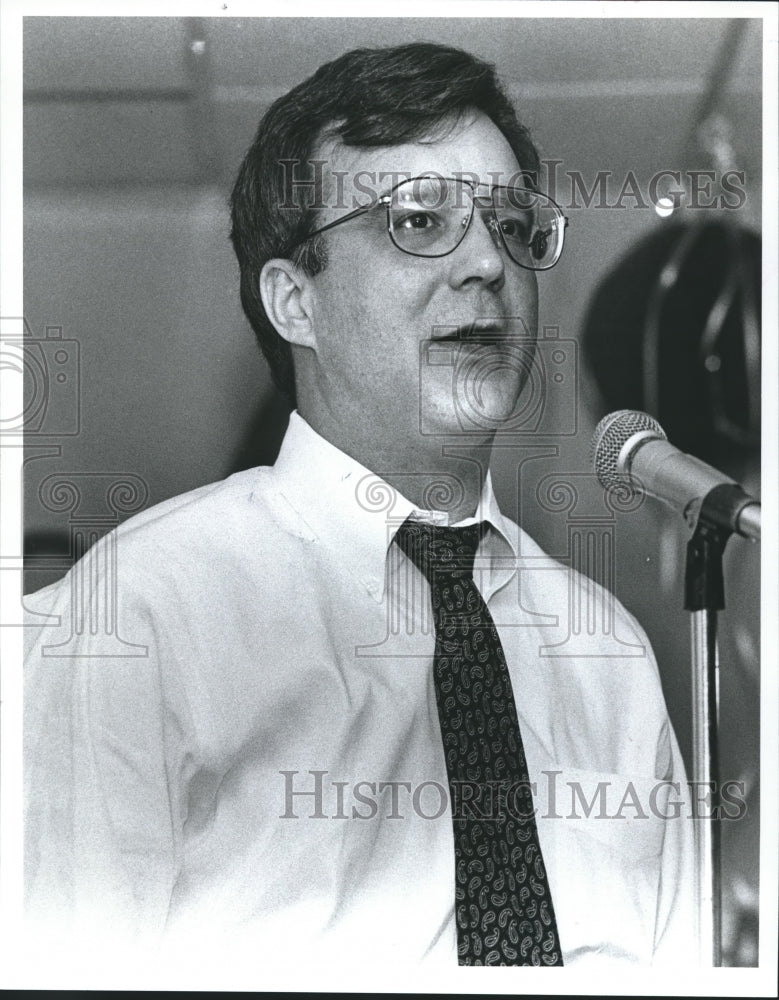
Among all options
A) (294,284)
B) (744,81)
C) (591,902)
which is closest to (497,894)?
(591,902)

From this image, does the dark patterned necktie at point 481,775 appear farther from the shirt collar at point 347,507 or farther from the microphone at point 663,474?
the microphone at point 663,474

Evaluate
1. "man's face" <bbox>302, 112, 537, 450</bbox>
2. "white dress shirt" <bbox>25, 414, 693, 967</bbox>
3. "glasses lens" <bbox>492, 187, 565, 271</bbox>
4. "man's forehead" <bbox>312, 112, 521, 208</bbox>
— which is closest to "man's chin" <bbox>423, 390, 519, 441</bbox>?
"man's face" <bbox>302, 112, 537, 450</bbox>

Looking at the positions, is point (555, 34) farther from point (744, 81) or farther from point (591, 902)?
point (591, 902)

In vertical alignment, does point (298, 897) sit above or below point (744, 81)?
below

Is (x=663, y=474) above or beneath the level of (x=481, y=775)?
above

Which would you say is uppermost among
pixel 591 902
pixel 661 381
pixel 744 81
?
pixel 744 81

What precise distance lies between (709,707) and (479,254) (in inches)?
35.0

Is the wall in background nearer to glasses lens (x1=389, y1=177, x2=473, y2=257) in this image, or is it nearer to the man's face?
the man's face

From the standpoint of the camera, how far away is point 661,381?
2.10 m

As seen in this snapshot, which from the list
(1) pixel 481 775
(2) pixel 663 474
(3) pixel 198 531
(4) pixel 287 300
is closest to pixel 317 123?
(4) pixel 287 300

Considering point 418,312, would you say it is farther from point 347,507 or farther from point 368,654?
point 368,654

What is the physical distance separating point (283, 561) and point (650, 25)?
3.78ft

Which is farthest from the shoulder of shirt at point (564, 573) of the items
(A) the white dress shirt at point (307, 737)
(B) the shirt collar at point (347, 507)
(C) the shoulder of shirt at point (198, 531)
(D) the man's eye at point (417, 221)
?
(D) the man's eye at point (417, 221)

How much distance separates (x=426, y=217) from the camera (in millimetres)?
2018
